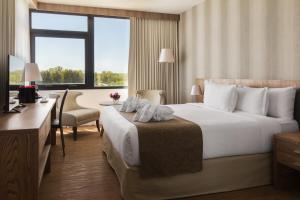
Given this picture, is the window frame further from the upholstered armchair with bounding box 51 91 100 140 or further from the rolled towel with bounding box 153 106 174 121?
the rolled towel with bounding box 153 106 174 121

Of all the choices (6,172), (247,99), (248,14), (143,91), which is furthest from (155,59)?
(6,172)

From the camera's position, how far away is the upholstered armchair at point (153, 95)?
5380mm

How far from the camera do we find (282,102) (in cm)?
298

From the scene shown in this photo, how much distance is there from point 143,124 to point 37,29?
4.07 meters

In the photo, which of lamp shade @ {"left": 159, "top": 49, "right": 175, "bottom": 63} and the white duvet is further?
lamp shade @ {"left": 159, "top": 49, "right": 175, "bottom": 63}

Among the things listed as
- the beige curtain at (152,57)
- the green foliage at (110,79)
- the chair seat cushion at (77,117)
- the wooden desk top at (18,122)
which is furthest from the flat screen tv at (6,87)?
the beige curtain at (152,57)

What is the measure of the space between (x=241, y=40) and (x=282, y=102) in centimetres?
141

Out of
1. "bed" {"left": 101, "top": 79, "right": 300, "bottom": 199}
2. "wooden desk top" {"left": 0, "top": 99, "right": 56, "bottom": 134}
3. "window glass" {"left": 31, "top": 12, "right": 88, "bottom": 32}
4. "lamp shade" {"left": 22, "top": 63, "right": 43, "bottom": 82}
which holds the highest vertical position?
"window glass" {"left": 31, "top": 12, "right": 88, "bottom": 32}

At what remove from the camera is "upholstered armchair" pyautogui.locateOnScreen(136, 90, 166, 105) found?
538cm

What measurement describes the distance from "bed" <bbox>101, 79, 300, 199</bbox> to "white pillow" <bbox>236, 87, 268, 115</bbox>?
22 cm

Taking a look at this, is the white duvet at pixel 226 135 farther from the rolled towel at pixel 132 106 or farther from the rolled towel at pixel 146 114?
the rolled towel at pixel 132 106

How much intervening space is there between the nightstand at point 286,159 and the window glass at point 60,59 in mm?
4359

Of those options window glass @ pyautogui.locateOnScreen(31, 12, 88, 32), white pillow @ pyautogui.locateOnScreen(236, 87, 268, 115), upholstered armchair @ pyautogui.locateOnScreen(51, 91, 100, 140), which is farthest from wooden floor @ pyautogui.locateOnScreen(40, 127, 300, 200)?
window glass @ pyautogui.locateOnScreen(31, 12, 88, 32)

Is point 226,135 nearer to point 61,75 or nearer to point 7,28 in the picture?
point 7,28
